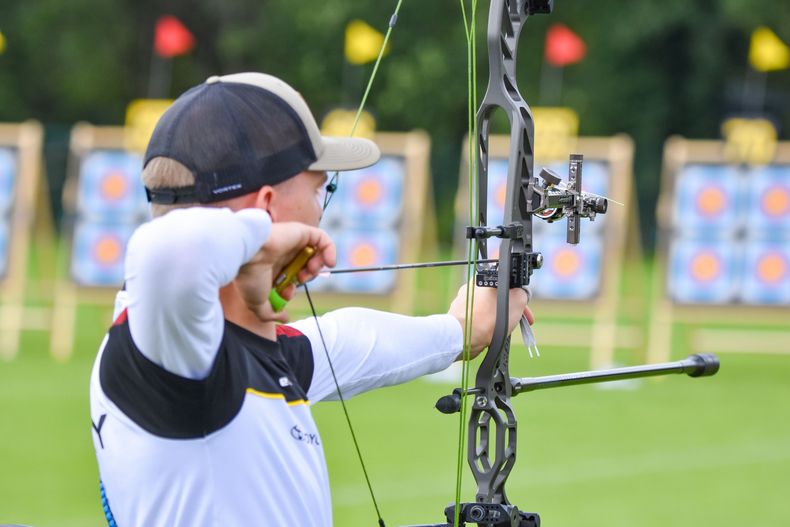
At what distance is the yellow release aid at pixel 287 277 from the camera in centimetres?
147

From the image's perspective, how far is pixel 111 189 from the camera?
873 cm

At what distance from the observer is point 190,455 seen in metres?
1.40

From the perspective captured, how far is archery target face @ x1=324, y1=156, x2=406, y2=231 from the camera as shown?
8.70 meters

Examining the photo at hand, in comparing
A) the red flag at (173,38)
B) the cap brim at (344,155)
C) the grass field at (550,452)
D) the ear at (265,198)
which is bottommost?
the grass field at (550,452)

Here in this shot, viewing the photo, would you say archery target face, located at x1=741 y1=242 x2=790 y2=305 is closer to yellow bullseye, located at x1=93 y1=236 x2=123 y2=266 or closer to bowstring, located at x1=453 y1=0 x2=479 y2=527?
yellow bullseye, located at x1=93 y1=236 x2=123 y2=266

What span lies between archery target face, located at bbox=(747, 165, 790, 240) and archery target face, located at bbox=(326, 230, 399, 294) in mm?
2169

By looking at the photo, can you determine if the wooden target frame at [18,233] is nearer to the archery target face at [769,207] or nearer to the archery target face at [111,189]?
the archery target face at [111,189]

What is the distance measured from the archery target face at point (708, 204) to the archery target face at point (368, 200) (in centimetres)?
173

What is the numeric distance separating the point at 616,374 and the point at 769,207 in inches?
262

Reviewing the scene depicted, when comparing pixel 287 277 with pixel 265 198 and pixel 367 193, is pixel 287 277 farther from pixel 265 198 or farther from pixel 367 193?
pixel 367 193

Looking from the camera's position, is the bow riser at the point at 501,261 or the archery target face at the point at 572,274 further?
the archery target face at the point at 572,274

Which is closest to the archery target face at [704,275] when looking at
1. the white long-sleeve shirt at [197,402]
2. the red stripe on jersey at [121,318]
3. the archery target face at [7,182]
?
the archery target face at [7,182]

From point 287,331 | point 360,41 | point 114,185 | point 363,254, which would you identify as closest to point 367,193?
point 363,254

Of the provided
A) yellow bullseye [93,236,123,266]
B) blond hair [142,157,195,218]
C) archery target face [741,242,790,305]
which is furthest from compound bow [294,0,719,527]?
yellow bullseye [93,236,123,266]
